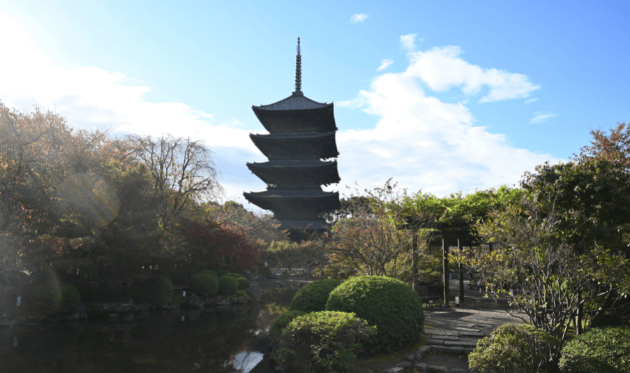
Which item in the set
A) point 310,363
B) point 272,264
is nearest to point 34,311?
point 310,363

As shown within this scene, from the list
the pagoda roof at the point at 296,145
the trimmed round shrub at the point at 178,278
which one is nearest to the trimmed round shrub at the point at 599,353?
the trimmed round shrub at the point at 178,278

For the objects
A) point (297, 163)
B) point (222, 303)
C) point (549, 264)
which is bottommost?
point (222, 303)

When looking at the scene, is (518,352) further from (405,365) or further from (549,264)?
(405,365)

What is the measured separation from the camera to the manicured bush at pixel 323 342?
17.9 feet

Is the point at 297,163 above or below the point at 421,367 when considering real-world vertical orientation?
above

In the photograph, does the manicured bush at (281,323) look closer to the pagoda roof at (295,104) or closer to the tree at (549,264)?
the tree at (549,264)

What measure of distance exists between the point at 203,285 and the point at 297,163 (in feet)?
53.9

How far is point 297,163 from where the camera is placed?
3033 cm

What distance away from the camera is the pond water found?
7078mm

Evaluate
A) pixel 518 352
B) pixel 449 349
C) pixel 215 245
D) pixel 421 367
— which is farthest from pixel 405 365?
pixel 215 245

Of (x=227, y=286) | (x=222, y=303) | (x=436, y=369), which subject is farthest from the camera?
(x=227, y=286)

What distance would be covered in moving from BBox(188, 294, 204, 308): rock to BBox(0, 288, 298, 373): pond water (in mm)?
1909

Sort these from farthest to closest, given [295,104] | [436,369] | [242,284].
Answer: [295,104] → [242,284] → [436,369]

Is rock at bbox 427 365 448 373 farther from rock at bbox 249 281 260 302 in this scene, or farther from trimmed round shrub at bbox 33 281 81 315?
rock at bbox 249 281 260 302
